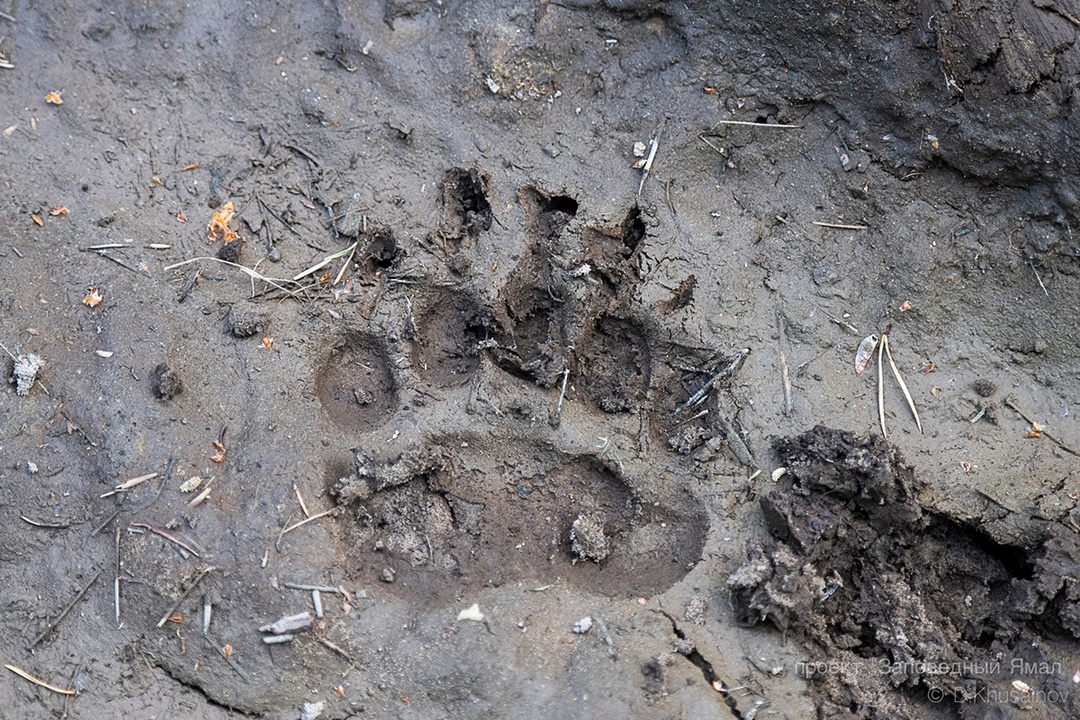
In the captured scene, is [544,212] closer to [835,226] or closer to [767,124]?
[767,124]

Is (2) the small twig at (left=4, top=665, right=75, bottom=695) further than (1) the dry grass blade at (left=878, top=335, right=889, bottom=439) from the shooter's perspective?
No

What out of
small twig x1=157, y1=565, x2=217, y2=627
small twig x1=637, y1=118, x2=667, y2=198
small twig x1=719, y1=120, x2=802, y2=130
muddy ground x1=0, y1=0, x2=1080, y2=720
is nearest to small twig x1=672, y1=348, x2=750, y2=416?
muddy ground x1=0, y1=0, x2=1080, y2=720

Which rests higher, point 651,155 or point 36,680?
point 651,155

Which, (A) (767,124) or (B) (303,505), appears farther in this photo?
(A) (767,124)

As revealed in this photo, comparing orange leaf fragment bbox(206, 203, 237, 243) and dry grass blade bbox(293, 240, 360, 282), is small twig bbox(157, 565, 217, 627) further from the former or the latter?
orange leaf fragment bbox(206, 203, 237, 243)

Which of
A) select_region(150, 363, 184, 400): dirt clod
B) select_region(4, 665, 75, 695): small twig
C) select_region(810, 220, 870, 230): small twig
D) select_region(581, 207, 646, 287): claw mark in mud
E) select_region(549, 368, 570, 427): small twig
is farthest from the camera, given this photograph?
select_region(810, 220, 870, 230): small twig

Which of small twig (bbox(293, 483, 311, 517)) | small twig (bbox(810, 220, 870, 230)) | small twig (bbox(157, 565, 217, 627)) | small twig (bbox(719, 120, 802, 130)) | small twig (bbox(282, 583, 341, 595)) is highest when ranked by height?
small twig (bbox(719, 120, 802, 130))

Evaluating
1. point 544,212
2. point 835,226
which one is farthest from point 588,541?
point 835,226
